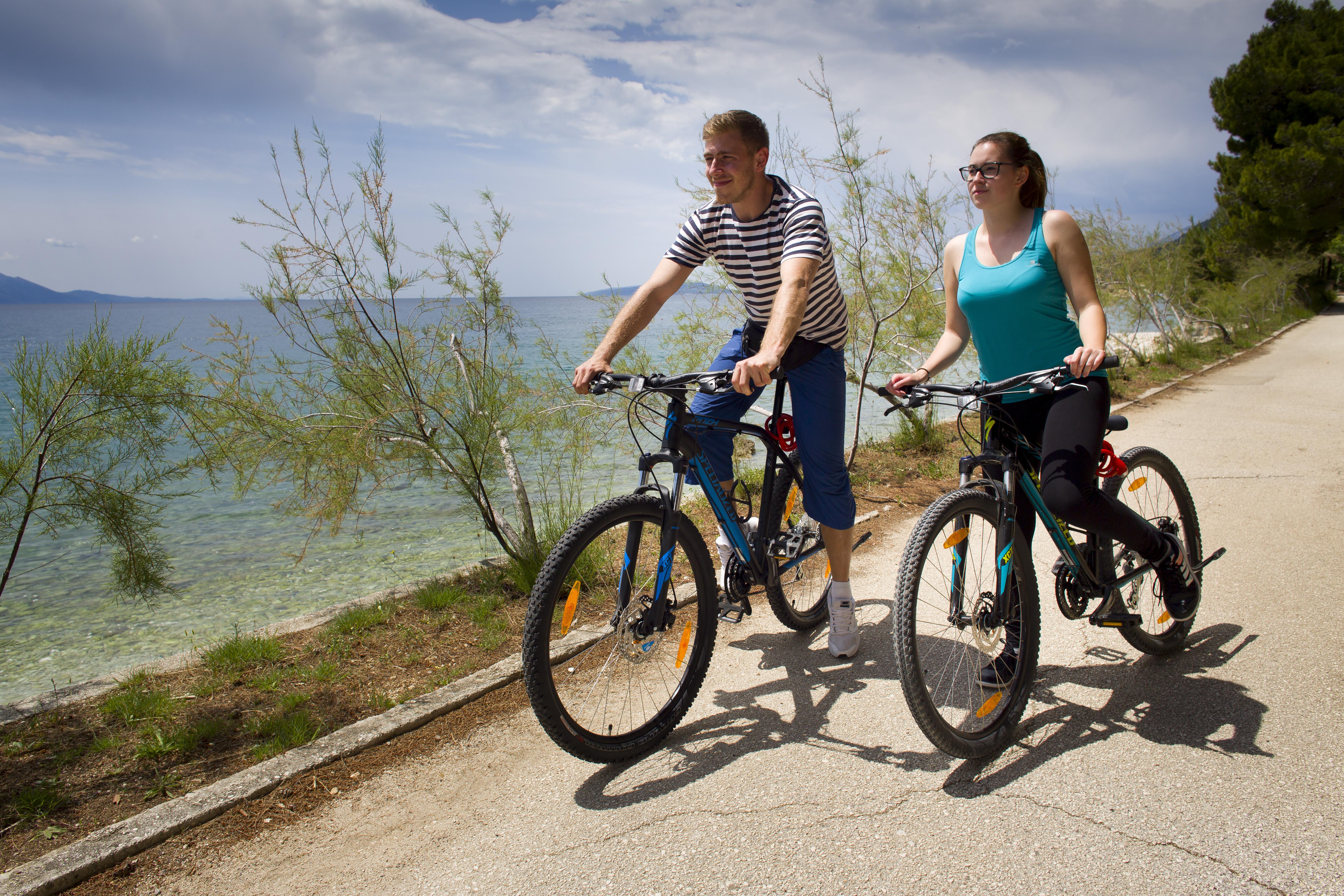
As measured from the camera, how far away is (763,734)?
9.95 ft

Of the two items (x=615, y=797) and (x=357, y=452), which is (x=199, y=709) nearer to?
(x=357, y=452)

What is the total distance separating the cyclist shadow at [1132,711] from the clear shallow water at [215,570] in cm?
395

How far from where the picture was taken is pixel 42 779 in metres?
2.90

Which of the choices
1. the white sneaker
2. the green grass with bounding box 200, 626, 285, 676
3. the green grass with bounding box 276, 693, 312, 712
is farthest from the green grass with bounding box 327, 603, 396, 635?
the white sneaker

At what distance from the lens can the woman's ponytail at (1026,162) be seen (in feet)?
9.52

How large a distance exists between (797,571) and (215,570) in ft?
23.3

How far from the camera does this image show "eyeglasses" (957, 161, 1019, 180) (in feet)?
9.48

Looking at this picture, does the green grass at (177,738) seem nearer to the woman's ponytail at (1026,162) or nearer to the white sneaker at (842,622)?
the white sneaker at (842,622)

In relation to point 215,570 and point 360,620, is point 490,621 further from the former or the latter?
point 215,570

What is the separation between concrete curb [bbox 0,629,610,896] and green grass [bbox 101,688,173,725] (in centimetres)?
80

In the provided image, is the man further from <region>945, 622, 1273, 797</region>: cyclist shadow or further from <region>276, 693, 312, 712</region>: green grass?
<region>276, 693, 312, 712</region>: green grass

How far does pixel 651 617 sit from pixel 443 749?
39.5 inches

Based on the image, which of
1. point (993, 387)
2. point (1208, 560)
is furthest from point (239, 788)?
point (1208, 560)

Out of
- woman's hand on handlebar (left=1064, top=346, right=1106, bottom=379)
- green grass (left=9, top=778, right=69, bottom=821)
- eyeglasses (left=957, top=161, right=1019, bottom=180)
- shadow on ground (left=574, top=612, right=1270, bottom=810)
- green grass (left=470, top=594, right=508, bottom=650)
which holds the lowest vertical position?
green grass (left=9, top=778, right=69, bottom=821)
